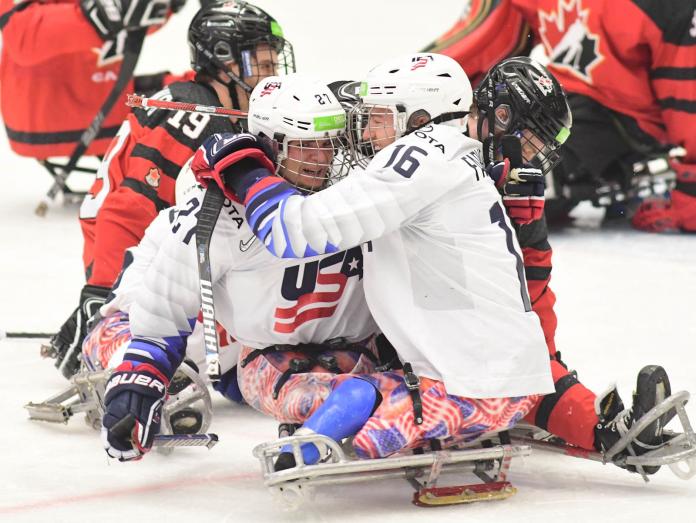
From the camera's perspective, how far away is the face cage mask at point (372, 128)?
3.30 meters

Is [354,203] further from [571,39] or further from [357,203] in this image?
[571,39]

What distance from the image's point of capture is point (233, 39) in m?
4.70

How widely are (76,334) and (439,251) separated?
5.35 feet

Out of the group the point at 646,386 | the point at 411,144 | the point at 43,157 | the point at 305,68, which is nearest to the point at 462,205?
the point at 411,144

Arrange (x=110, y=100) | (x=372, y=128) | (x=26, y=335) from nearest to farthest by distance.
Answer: (x=372, y=128)
(x=26, y=335)
(x=110, y=100)

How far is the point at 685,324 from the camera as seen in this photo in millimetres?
5109

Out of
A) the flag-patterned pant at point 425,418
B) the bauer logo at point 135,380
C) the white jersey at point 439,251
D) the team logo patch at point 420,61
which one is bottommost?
the bauer logo at point 135,380

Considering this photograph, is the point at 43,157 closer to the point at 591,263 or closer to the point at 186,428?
the point at 591,263

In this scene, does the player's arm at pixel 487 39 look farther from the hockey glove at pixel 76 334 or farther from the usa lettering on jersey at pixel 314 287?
the usa lettering on jersey at pixel 314 287

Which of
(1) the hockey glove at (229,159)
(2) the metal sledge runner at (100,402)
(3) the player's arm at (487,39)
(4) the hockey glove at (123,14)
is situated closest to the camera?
(1) the hockey glove at (229,159)

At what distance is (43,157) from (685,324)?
3.68 meters

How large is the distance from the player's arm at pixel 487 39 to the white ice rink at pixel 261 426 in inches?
38.3

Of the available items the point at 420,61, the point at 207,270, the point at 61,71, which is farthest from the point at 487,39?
the point at 207,270

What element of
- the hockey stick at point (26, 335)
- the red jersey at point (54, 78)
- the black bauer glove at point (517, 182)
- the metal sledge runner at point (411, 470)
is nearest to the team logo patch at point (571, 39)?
the red jersey at point (54, 78)
